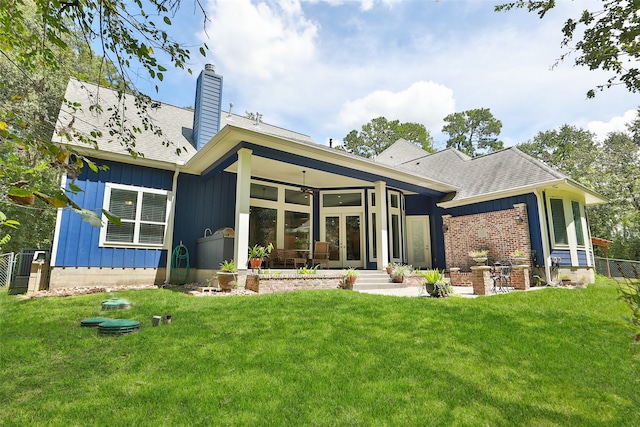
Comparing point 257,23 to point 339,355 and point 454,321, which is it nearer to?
point 339,355

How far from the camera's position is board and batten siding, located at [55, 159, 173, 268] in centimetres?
749

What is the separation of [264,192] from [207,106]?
320 cm

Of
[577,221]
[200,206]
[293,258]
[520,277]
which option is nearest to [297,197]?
[293,258]

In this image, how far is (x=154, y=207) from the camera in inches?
337

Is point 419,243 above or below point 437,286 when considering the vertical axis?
above

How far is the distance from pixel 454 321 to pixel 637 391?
1842 millimetres

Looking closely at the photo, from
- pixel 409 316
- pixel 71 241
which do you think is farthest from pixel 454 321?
pixel 71 241

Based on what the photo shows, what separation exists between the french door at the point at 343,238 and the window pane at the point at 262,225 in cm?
179

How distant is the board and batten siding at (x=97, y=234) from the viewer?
7.49 meters

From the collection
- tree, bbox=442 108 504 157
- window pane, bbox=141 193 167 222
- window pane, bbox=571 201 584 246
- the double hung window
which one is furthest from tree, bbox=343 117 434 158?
the double hung window

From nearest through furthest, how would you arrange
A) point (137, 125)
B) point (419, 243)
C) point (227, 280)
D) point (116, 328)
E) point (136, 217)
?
point (116, 328) < point (227, 280) < point (136, 217) < point (137, 125) < point (419, 243)

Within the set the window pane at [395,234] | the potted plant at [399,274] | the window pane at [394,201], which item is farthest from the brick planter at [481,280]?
the window pane at [394,201]

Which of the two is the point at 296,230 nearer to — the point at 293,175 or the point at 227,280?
the point at 293,175

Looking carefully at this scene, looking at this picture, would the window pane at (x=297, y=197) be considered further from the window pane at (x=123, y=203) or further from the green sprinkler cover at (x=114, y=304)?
the green sprinkler cover at (x=114, y=304)
